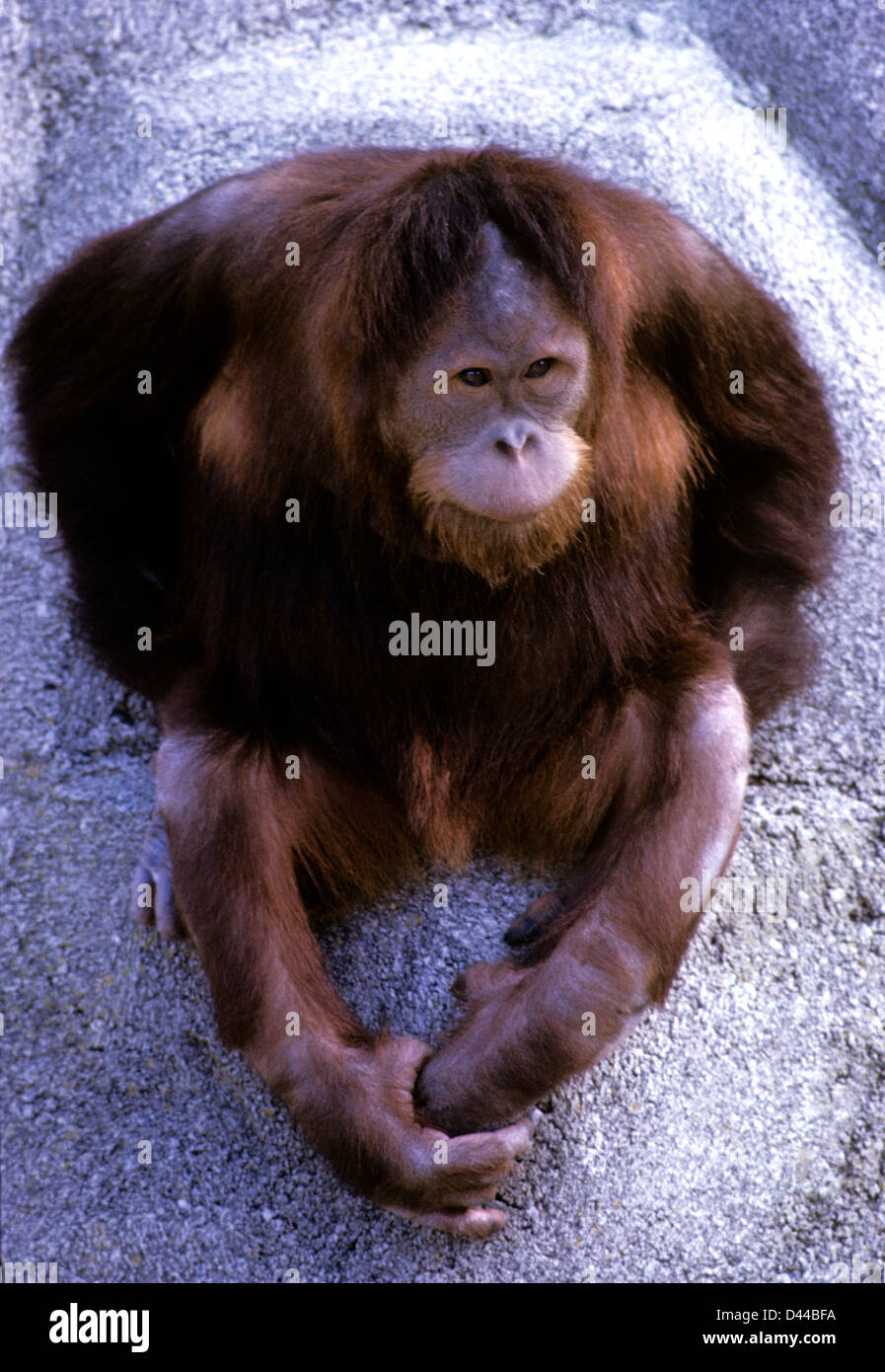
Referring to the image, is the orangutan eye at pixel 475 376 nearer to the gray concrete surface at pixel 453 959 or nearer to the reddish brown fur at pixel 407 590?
the reddish brown fur at pixel 407 590

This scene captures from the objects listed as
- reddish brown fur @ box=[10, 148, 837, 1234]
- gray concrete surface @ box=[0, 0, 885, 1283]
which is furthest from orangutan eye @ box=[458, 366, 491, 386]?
gray concrete surface @ box=[0, 0, 885, 1283]

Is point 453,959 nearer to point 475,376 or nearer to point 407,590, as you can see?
point 407,590

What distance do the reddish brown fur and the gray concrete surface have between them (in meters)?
0.20

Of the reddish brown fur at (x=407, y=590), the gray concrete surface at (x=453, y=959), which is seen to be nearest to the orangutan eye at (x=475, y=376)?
the reddish brown fur at (x=407, y=590)

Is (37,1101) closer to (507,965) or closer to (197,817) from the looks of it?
(197,817)

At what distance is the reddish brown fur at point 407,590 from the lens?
2547 millimetres

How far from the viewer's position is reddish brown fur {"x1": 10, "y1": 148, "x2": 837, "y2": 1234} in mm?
2547

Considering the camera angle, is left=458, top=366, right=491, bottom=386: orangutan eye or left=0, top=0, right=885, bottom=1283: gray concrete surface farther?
left=0, top=0, right=885, bottom=1283: gray concrete surface

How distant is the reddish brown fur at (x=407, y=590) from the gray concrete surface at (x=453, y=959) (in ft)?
0.65

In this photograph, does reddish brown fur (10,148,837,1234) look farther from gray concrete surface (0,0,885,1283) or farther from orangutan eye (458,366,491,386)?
gray concrete surface (0,0,885,1283)

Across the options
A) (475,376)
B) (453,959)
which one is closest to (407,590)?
(475,376)

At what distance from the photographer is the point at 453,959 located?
9.62ft

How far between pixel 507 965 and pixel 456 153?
1349mm

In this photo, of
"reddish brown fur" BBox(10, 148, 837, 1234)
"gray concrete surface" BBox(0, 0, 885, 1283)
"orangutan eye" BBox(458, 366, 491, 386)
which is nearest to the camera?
"orangutan eye" BBox(458, 366, 491, 386)
